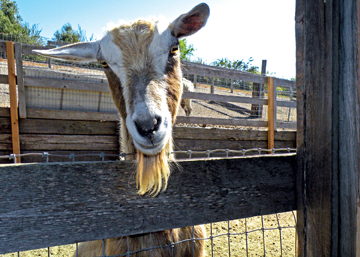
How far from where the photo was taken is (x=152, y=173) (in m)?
1.45

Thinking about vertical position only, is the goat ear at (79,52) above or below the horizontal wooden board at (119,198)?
above

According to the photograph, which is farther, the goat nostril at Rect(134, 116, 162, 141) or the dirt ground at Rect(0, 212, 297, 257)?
the dirt ground at Rect(0, 212, 297, 257)

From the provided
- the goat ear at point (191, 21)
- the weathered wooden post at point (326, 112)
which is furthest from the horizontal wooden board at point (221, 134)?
the weathered wooden post at point (326, 112)

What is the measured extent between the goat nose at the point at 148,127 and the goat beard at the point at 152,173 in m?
0.14

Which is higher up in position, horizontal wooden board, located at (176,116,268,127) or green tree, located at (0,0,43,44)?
green tree, located at (0,0,43,44)

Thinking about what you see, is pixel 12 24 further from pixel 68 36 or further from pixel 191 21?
pixel 191 21

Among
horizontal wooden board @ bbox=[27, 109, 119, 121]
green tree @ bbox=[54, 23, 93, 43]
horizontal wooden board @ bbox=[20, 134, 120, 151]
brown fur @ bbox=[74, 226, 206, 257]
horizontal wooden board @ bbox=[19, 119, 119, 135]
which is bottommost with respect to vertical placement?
brown fur @ bbox=[74, 226, 206, 257]

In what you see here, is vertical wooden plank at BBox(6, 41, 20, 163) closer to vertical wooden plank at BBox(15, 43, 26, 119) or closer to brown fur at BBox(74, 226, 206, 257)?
vertical wooden plank at BBox(15, 43, 26, 119)

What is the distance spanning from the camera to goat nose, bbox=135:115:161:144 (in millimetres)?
1479

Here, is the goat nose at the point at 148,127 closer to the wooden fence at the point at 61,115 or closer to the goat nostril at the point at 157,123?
the goat nostril at the point at 157,123

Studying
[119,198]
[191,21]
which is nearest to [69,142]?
[191,21]

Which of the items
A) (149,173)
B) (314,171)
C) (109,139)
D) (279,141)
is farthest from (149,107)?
(279,141)

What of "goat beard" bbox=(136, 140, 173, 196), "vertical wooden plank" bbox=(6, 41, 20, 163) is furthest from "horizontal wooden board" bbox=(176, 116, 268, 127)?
"goat beard" bbox=(136, 140, 173, 196)

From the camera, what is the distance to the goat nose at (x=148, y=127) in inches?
58.2
